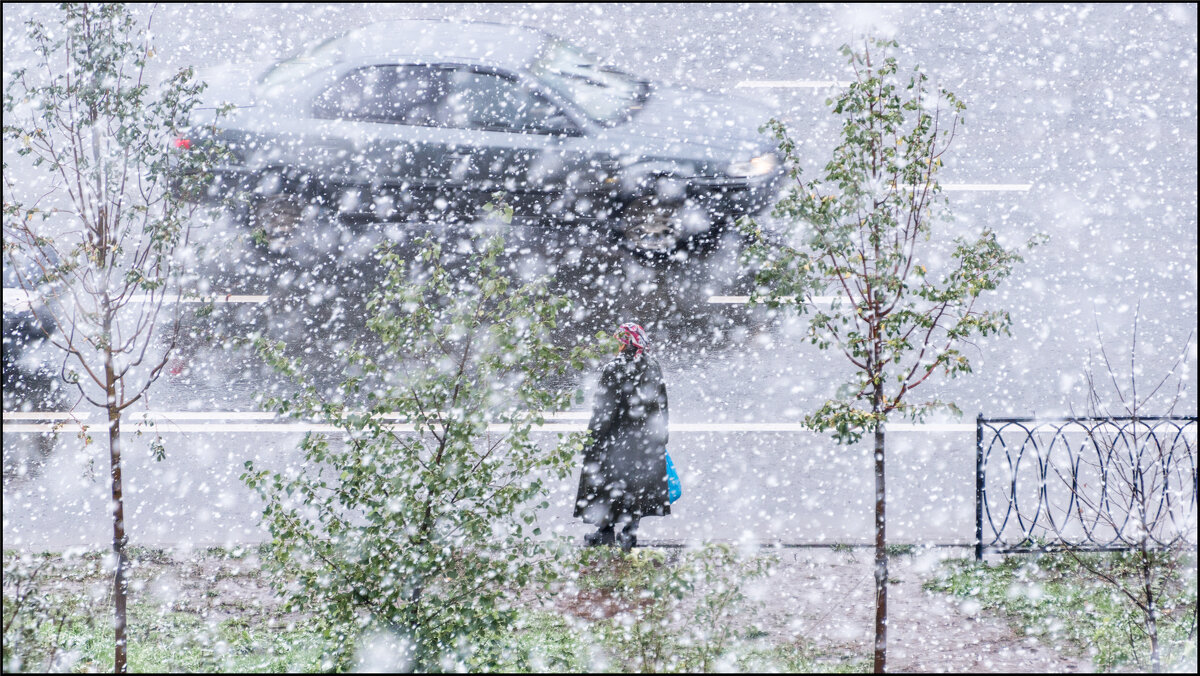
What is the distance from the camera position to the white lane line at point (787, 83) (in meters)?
11.6

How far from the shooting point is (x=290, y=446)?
7617 millimetres

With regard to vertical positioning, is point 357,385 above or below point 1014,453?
above

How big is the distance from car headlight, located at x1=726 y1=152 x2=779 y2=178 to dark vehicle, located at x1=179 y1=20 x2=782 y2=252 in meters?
0.01

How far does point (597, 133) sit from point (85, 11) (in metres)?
5.04

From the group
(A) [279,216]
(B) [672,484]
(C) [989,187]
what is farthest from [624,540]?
(C) [989,187]

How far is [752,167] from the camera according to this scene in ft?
30.3

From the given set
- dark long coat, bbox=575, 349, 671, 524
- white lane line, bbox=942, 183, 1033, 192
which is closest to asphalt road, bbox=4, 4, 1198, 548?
white lane line, bbox=942, 183, 1033, 192

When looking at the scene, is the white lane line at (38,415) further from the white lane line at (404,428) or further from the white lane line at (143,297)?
the white lane line at (143,297)

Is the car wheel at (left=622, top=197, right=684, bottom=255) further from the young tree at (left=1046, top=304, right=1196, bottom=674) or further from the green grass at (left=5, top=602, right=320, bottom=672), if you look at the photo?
the green grass at (left=5, top=602, right=320, bottom=672)

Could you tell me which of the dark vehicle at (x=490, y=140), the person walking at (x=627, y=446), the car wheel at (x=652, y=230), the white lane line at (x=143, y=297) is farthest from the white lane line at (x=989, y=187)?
the white lane line at (x=143, y=297)

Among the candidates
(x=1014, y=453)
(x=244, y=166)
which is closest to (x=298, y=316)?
(x=244, y=166)

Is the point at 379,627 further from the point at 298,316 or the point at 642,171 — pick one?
the point at 642,171

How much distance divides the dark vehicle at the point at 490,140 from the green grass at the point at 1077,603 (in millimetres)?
4391

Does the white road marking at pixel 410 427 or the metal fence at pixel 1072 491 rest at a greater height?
the white road marking at pixel 410 427
